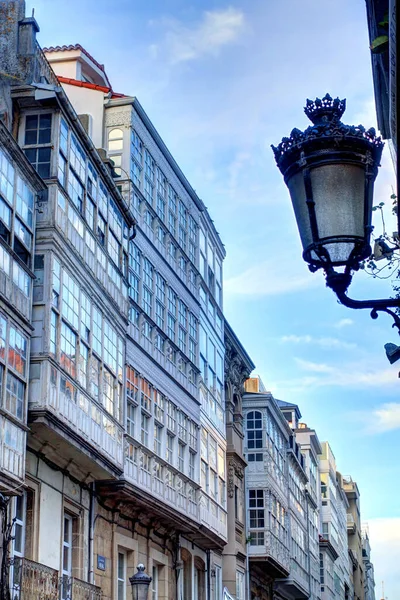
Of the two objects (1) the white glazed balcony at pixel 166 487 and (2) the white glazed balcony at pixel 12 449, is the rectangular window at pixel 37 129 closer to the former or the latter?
(2) the white glazed balcony at pixel 12 449

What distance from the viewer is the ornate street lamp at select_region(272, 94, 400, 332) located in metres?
5.44

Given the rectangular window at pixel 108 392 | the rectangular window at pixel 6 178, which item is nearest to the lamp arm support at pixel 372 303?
the rectangular window at pixel 6 178

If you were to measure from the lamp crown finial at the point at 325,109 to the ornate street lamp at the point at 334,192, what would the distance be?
6.0 inches

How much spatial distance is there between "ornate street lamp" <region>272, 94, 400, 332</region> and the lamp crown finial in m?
0.15

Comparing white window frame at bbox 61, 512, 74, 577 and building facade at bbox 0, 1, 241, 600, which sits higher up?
building facade at bbox 0, 1, 241, 600

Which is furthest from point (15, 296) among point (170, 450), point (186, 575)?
point (186, 575)

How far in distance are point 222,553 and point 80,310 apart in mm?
17527

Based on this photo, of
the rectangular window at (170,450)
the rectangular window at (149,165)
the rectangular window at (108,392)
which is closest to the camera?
the rectangular window at (108,392)

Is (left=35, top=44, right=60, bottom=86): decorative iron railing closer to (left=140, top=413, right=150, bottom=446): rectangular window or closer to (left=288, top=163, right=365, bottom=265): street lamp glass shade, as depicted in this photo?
(left=140, top=413, right=150, bottom=446): rectangular window

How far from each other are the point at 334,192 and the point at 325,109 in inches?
27.7

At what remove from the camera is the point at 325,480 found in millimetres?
82062

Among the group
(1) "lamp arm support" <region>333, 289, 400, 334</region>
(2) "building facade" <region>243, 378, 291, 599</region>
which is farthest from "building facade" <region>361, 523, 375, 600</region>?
(1) "lamp arm support" <region>333, 289, 400, 334</region>

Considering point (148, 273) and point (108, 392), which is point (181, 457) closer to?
point (148, 273)

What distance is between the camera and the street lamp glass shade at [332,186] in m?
5.45
